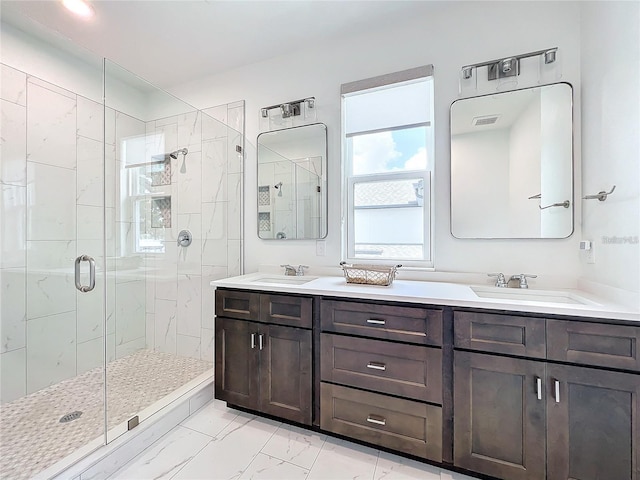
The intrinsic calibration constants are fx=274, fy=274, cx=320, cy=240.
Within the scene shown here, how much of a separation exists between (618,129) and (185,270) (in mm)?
2996

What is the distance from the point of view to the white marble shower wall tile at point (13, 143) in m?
1.79

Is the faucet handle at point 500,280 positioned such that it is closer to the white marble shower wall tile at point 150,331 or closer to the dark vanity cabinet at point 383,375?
the dark vanity cabinet at point 383,375

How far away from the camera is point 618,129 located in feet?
4.07

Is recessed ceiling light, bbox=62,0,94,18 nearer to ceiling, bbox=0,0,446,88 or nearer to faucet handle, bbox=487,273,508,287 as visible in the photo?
ceiling, bbox=0,0,446,88

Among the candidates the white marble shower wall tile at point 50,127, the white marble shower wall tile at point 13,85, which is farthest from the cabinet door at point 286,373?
the white marble shower wall tile at point 13,85

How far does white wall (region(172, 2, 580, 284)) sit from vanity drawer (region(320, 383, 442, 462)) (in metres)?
0.90

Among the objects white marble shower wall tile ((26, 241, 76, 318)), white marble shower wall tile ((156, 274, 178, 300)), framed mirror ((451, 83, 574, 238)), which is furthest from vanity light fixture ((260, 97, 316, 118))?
white marble shower wall tile ((26, 241, 76, 318))

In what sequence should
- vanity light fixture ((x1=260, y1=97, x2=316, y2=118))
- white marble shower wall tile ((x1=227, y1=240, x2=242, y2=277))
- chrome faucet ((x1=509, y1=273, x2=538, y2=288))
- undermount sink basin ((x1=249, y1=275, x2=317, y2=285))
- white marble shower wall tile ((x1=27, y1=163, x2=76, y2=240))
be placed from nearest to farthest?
chrome faucet ((x1=509, y1=273, x2=538, y2=288))
white marble shower wall tile ((x1=27, y1=163, x2=76, y2=240))
undermount sink basin ((x1=249, y1=275, x2=317, y2=285))
vanity light fixture ((x1=260, y1=97, x2=316, y2=118))
white marble shower wall tile ((x1=227, y1=240, x2=242, y2=277))

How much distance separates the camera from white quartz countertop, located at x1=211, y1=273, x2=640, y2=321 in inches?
44.1

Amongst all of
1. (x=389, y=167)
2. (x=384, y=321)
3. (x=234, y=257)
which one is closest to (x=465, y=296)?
(x=384, y=321)

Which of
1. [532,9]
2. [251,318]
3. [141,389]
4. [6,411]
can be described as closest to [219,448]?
[251,318]

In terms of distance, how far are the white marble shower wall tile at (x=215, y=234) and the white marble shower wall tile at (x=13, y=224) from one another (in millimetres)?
1155

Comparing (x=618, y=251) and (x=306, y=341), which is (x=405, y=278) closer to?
(x=306, y=341)

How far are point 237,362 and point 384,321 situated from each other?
101 centimetres
